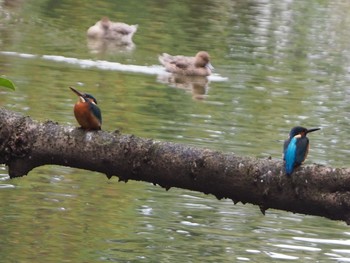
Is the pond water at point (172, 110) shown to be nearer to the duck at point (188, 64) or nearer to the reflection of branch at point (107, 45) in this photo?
the reflection of branch at point (107, 45)

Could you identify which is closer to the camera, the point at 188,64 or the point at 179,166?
the point at 179,166

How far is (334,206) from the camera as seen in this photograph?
215 inches

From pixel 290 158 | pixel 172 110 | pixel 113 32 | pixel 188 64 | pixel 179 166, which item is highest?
pixel 113 32

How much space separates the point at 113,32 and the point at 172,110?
21.9ft

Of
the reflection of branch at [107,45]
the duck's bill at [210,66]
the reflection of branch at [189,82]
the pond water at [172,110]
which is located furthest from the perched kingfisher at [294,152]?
the reflection of branch at [107,45]

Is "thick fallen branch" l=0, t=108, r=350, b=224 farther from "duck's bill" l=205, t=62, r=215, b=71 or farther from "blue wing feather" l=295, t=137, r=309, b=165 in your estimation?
"duck's bill" l=205, t=62, r=215, b=71

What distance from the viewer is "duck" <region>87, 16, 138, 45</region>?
2120 cm

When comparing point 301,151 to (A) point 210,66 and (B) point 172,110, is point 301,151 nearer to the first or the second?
(B) point 172,110

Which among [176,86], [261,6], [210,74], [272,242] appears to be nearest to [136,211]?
[272,242]

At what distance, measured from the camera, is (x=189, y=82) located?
1886 centimetres

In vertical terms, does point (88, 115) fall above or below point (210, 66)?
below

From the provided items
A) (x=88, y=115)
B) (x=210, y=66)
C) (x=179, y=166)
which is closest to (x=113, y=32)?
(x=210, y=66)

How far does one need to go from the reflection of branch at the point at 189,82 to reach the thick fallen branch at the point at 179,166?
11.2m

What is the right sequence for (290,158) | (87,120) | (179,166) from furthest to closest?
(87,120), (179,166), (290,158)
